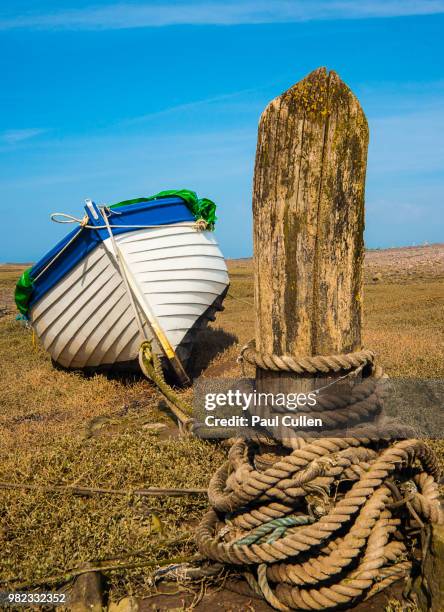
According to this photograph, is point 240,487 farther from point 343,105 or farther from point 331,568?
point 343,105

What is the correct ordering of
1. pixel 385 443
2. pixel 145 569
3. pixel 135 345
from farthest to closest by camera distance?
pixel 135 345, pixel 145 569, pixel 385 443

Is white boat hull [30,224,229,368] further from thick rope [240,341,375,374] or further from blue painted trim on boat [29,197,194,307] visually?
thick rope [240,341,375,374]

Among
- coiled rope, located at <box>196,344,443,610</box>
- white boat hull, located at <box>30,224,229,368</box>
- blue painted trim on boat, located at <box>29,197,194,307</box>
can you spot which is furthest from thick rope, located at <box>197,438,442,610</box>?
blue painted trim on boat, located at <box>29,197,194,307</box>

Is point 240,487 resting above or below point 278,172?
below

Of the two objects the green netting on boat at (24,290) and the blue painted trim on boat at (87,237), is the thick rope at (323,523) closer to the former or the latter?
the blue painted trim on boat at (87,237)

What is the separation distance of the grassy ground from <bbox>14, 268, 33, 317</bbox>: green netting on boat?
3.07 ft

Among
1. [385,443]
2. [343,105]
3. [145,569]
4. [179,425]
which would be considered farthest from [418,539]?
[179,425]

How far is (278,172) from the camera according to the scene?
248 cm

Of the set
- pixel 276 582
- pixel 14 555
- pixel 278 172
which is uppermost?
pixel 278 172

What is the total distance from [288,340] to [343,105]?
1.05 meters

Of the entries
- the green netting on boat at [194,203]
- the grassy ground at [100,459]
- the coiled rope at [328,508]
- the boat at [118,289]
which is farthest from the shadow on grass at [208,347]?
the coiled rope at [328,508]

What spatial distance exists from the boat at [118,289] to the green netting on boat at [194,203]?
2.0 inches

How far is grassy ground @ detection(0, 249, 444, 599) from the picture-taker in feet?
10.0

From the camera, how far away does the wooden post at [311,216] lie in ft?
7.98
